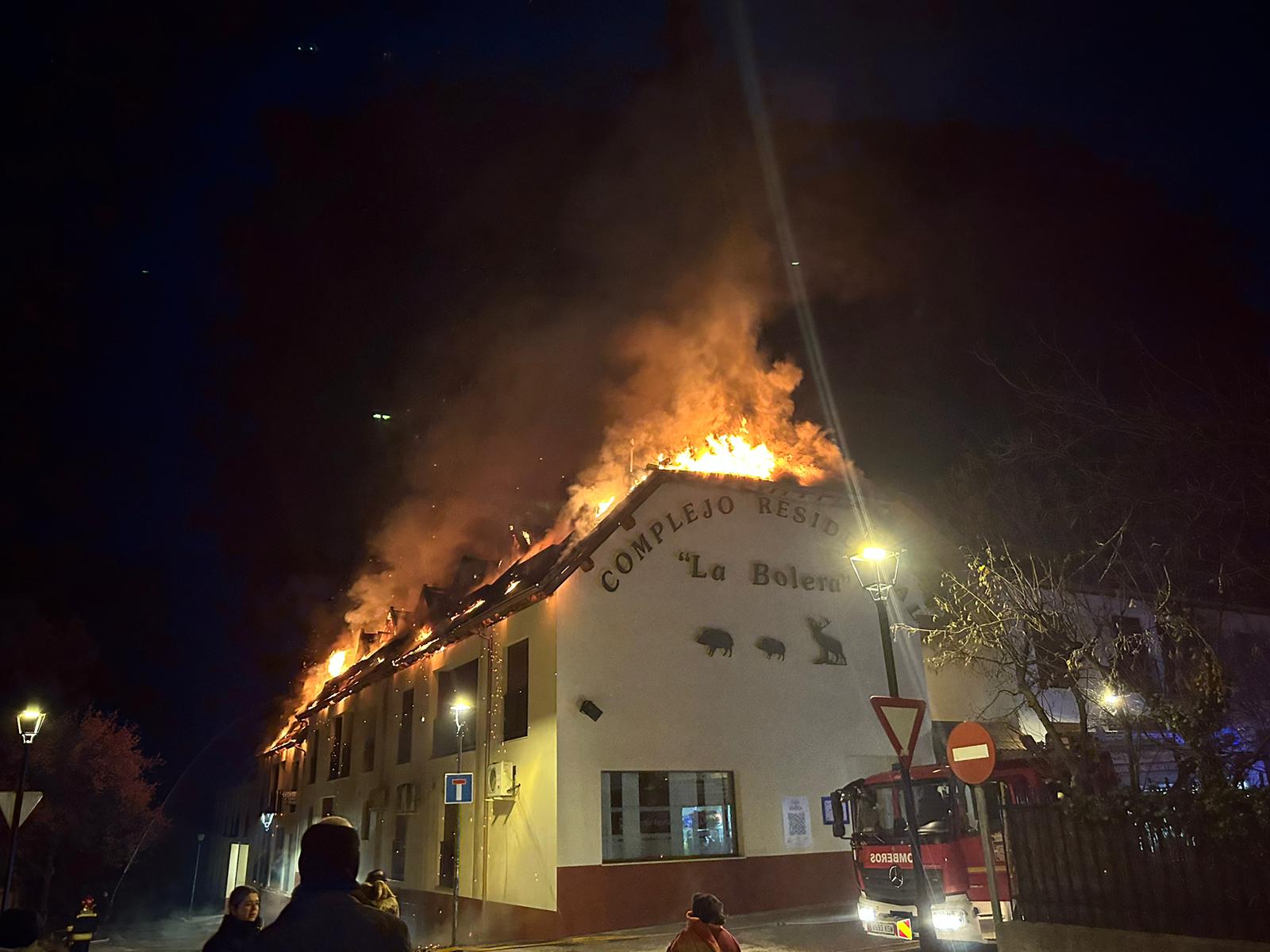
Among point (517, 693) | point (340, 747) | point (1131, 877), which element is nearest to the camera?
point (1131, 877)

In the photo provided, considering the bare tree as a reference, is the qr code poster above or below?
below

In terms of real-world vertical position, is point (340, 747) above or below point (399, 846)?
above

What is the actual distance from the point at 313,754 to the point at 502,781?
67.5 ft

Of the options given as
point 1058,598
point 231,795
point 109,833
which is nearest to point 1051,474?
point 1058,598

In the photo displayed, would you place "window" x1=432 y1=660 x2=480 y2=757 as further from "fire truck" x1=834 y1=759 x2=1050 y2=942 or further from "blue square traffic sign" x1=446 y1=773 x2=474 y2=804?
"fire truck" x1=834 y1=759 x2=1050 y2=942

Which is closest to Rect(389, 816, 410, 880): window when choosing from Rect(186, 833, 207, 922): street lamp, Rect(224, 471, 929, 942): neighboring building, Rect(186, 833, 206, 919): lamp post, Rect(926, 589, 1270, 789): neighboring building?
Rect(224, 471, 929, 942): neighboring building

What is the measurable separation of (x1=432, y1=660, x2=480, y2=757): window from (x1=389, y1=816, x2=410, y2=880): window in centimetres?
286

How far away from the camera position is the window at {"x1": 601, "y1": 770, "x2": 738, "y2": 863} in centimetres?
1602

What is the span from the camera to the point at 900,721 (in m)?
9.15

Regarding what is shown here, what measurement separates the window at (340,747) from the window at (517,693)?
13.2 m

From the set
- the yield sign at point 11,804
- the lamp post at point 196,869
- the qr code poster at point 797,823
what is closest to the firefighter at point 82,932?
the yield sign at point 11,804

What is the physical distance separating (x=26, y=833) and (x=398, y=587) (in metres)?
16.4

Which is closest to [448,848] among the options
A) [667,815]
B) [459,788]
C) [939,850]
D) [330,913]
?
[459,788]

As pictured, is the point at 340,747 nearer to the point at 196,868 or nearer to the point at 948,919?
the point at 948,919
